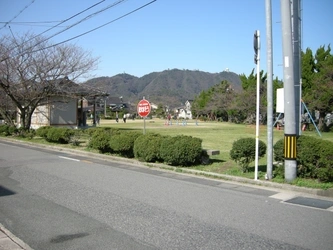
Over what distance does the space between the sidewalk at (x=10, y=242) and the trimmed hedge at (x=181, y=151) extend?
20.9 ft

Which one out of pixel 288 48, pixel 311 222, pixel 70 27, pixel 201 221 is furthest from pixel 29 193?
pixel 70 27

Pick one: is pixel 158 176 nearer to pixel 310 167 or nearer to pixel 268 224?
pixel 310 167

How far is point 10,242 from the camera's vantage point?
4438 mm

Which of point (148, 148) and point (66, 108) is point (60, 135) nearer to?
point (148, 148)

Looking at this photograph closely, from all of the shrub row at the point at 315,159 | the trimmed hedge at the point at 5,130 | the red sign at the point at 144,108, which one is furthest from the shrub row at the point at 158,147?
the trimmed hedge at the point at 5,130

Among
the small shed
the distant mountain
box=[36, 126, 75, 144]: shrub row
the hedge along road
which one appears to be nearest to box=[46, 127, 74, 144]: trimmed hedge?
box=[36, 126, 75, 144]: shrub row

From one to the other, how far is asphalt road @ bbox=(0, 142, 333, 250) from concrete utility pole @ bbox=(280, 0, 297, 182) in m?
1.05

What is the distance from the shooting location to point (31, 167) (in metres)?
11.0

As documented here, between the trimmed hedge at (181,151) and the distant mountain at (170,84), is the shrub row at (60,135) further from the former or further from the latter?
the distant mountain at (170,84)

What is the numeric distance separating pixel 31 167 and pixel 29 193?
4.04m

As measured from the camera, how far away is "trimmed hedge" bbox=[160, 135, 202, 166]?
10562mm

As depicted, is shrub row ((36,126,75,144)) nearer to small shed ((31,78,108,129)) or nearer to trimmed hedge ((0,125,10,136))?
small shed ((31,78,108,129))

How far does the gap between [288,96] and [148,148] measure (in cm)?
514

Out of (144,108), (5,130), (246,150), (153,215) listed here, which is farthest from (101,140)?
(5,130)
